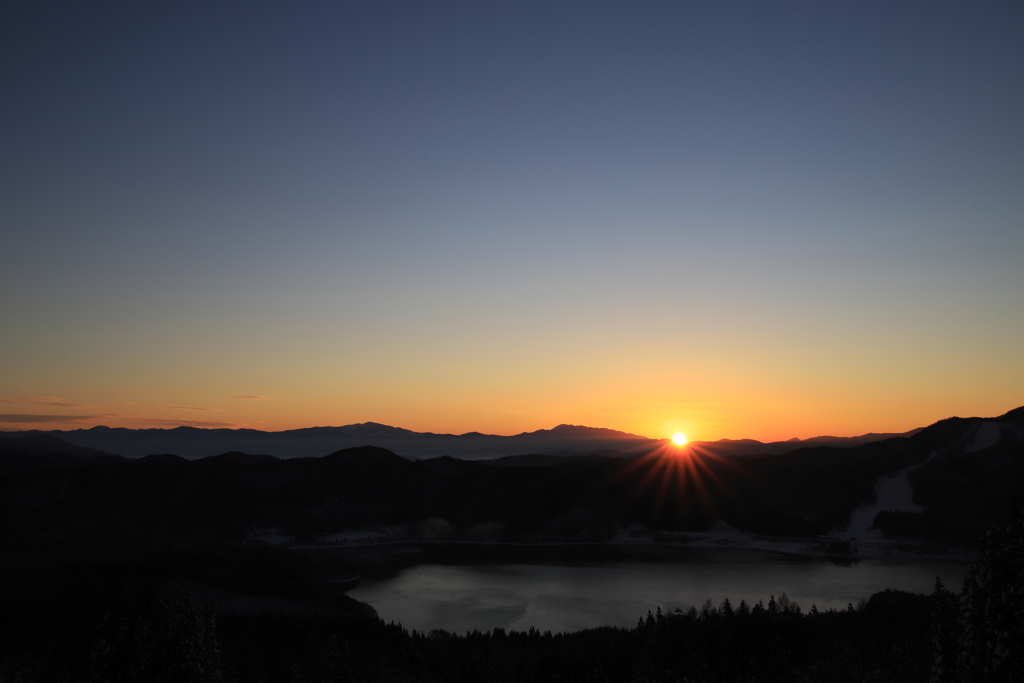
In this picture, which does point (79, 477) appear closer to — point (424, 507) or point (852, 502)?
point (424, 507)

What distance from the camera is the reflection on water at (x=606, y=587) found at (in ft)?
134

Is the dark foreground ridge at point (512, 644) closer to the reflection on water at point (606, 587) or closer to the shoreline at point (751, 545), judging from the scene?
the reflection on water at point (606, 587)

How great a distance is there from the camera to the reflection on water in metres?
40.8

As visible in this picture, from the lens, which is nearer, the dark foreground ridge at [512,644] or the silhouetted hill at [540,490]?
the dark foreground ridge at [512,644]

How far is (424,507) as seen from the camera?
8094 centimetres

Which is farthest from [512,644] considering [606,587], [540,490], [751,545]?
[540,490]

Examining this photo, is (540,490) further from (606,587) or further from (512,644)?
(512,644)

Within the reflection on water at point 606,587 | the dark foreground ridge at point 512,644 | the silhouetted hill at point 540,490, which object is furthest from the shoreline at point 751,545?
the dark foreground ridge at point 512,644

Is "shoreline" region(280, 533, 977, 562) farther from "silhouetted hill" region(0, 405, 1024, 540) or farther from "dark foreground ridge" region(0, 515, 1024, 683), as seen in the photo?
"dark foreground ridge" region(0, 515, 1024, 683)

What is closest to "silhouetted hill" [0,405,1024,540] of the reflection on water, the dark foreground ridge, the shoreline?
the shoreline

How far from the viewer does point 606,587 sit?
4994 cm

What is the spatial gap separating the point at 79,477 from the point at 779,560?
73195mm

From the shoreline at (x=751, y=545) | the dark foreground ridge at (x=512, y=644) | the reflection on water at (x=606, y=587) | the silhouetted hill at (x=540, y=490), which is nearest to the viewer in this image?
the dark foreground ridge at (x=512, y=644)

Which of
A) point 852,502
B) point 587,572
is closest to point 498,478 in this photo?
point 587,572
